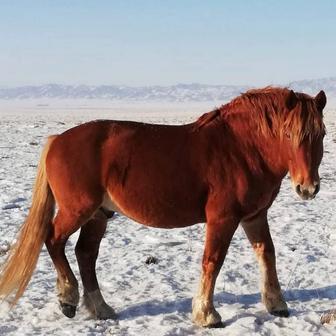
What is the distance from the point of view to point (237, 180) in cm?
415

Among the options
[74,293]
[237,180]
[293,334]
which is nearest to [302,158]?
[237,180]

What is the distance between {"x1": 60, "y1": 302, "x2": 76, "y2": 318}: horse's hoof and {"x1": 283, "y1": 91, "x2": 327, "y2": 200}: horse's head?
2.09 metres

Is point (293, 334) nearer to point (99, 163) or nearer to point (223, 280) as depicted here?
point (223, 280)

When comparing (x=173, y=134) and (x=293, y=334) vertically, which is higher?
(x=173, y=134)

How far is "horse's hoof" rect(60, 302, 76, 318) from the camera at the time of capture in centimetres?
438

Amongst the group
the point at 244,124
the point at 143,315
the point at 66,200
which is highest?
the point at 244,124

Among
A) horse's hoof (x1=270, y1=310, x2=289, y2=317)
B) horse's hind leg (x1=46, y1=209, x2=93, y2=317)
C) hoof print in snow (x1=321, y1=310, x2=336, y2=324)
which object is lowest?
horse's hoof (x1=270, y1=310, x2=289, y2=317)

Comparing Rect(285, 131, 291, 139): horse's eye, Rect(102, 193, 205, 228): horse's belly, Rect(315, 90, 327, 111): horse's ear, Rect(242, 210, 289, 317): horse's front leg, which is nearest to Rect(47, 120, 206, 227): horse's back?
Rect(102, 193, 205, 228): horse's belly

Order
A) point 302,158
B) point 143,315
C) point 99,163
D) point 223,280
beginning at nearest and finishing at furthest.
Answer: point 302,158 < point 99,163 < point 143,315 < point 223,280

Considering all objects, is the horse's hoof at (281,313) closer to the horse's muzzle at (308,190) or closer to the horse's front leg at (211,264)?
the horse's front leg at (211,264)

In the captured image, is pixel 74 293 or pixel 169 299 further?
pixel 169 299

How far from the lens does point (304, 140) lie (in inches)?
156

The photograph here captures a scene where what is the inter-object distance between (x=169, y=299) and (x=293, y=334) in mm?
1198

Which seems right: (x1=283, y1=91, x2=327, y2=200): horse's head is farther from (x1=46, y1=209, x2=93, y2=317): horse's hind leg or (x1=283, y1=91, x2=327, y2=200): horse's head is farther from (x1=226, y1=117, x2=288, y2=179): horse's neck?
(x1=46, y1=209, x2=93, y2=317): horse's hind leg
